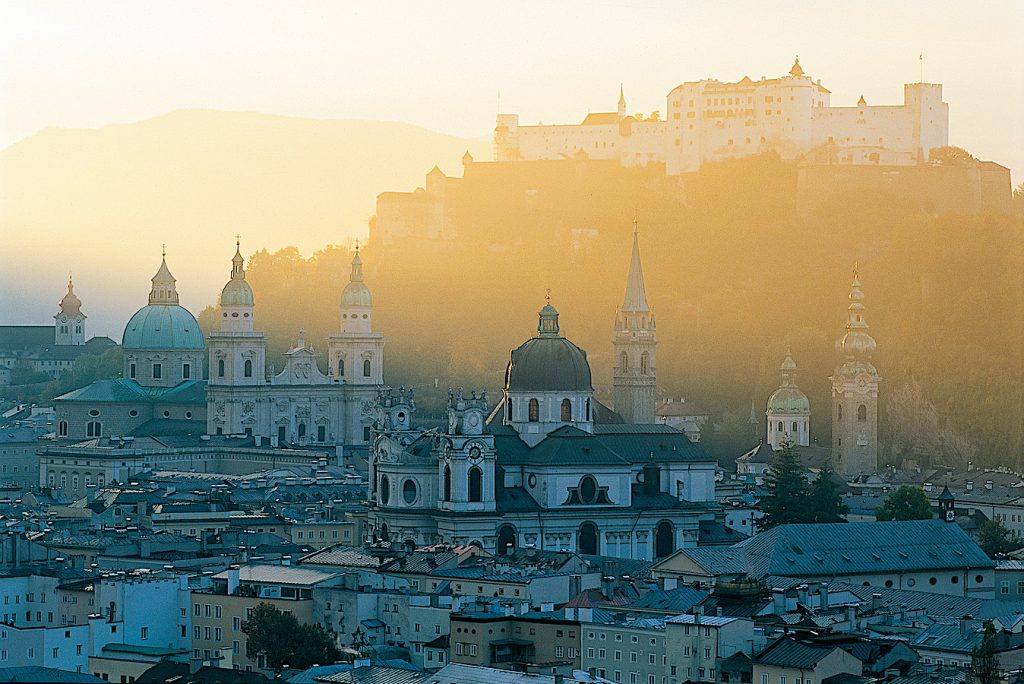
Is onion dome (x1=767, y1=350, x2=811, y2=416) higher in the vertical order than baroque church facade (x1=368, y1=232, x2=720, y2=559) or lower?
higher

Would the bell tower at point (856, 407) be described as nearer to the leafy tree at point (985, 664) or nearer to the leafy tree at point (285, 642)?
the leafy tree at point (285, 642)

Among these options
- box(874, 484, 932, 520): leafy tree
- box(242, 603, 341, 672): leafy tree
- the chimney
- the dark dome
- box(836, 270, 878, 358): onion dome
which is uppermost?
box(836, 270, 878, 358): onion dome

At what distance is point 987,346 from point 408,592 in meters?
55.2

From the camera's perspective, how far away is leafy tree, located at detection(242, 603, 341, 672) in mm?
46219

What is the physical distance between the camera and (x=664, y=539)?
6938 centimetres

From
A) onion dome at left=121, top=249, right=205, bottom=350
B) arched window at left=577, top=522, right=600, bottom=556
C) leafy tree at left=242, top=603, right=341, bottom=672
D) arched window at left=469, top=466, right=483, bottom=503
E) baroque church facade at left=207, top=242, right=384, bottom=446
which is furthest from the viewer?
onion dome at left=121, top=249, right=205, bottom=350

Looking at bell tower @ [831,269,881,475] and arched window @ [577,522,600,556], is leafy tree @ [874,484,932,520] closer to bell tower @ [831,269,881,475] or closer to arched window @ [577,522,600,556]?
arched window @ [577,522,600,556]

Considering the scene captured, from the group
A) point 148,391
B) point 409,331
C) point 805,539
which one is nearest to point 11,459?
point 148,391

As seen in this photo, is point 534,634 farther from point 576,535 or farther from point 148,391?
point 148,391

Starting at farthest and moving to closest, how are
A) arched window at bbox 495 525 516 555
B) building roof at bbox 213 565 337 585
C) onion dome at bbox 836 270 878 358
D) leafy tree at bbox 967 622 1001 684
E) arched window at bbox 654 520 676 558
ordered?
onion dome at bbox 836 270 878 358, arched window at bbox 654 520 676 558, arched window at bbox 495 525 516 555, building roof at bbox 213 565 337 585, leafy tree at bbox 967 622 1001 684

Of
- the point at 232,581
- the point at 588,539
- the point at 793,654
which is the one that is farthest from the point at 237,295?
the point at 793,654

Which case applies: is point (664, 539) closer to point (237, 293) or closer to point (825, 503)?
point (825, 503)

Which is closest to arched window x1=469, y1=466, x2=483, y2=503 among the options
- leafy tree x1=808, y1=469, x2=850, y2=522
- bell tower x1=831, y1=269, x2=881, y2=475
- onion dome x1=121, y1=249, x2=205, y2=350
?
leafy tree x1=808, y1=469, x2=850, y2=522

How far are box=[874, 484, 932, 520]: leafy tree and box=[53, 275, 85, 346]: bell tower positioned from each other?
224ft
